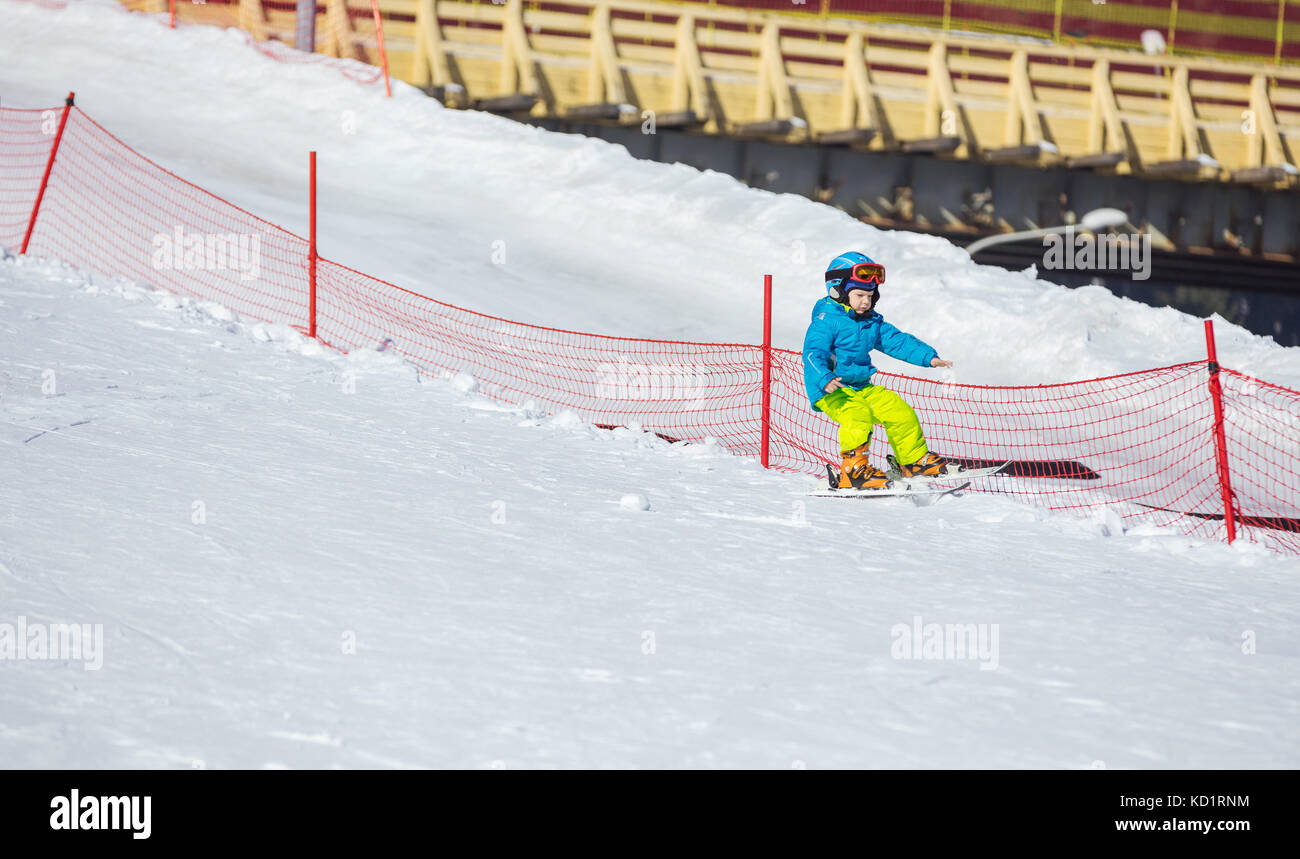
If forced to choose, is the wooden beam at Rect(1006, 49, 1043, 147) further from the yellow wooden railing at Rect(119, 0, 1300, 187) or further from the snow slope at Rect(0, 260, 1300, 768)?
the snow slope at Rect(0, 260, 1300, 768)

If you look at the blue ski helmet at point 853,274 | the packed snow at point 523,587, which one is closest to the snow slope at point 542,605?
the packed snow at point 523,587

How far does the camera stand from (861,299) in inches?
347

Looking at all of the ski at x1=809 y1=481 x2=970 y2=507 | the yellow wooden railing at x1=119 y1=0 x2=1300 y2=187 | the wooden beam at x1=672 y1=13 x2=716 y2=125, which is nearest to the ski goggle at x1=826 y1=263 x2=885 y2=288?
the ski at x1=809 y1=481 x2=970 y2=507

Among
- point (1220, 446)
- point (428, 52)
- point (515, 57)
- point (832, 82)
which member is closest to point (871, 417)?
point (1220, 446)

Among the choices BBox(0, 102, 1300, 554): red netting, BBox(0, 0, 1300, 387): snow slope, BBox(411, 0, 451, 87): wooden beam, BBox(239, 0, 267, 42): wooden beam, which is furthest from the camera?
BBox(239, 0, 267, 42): wooden beam

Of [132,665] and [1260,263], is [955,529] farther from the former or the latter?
[1260,263]

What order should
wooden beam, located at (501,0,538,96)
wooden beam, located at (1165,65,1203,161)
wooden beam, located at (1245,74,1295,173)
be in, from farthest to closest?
1. wooden beam, located at (1245,74,1295,173)
2. wooden beam, located at (1165,65,1203,161)
3. wooden beam, located at (501,0,538,96)

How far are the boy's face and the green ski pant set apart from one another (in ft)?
1.77

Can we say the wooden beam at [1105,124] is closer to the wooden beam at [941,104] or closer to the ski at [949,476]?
the wooden beam at [941,104]

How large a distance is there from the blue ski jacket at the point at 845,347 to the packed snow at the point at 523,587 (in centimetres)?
83

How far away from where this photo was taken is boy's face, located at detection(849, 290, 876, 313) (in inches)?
347

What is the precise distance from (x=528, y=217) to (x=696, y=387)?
6256 millimetres

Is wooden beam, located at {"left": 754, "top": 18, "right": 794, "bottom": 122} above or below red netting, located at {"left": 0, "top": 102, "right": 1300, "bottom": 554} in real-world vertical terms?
above
